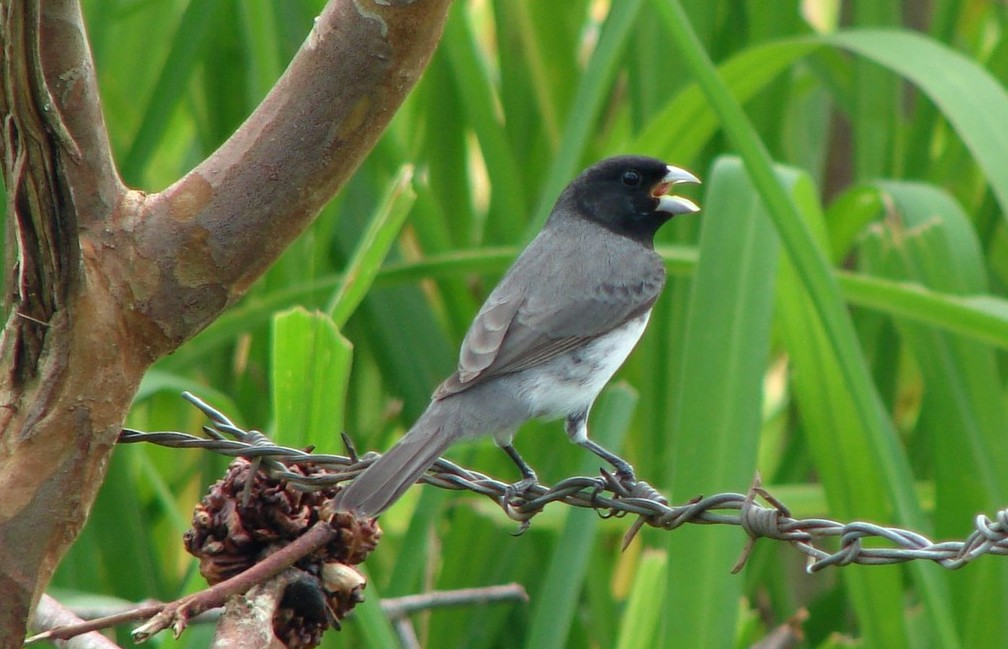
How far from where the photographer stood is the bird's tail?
137 cm

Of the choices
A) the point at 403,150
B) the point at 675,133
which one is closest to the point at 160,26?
the point at 403,150

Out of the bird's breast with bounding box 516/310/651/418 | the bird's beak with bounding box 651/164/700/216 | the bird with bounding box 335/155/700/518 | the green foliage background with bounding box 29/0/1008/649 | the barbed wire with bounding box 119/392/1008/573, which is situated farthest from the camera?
the bird's beak with bounding box 651/164/700/216

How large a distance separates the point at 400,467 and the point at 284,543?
356 millimetres

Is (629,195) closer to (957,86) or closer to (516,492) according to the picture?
(957,86)

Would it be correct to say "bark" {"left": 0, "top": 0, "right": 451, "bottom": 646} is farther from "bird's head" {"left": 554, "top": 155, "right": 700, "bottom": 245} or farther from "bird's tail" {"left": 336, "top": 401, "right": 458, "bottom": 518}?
"bird's head" {"left": 554, "top": 155, "right": 700, "bottom": 245}

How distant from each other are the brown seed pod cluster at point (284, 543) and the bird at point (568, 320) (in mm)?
A: 431

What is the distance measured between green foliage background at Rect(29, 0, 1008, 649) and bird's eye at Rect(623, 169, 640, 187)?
82mm

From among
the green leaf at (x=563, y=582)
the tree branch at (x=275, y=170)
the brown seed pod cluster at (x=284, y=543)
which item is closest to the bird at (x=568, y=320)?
the green leaf at (x=563, y=582)

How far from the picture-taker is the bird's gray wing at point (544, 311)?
2.14m

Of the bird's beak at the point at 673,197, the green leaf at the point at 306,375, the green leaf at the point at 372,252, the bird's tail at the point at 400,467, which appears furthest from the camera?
the bird's beak at the point at 673,197

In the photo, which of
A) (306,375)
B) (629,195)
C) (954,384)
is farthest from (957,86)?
(306,375)

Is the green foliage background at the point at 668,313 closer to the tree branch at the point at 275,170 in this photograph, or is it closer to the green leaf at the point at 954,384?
the green leaf at the point at 954,384

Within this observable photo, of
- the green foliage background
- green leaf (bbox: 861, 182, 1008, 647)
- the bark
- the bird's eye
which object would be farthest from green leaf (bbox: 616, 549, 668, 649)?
the bark

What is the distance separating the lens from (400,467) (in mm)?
1644
